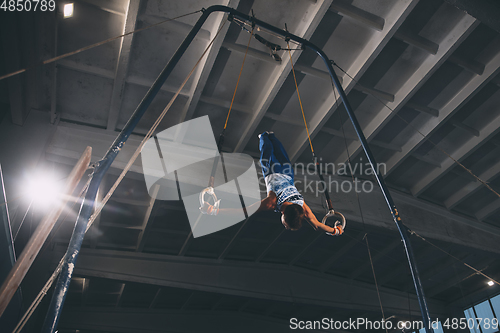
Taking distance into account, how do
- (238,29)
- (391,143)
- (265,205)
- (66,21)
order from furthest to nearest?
(391,143), (238,29), (66,21), (265,205)

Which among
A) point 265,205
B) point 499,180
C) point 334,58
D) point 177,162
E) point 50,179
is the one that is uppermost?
point 334,58

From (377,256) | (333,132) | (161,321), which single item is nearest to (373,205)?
(333,132)

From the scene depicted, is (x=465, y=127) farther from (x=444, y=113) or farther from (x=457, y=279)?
(x=457, y=279)

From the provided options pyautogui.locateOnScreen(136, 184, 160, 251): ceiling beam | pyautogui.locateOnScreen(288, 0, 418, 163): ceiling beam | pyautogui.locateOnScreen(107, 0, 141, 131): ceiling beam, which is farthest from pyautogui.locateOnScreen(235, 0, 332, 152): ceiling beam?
pyautogui.locateOnScreen(107, 0, 141, 131): ceiling beam

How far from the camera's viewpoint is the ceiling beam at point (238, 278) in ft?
35.2

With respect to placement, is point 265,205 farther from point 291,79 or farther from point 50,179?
point 50,179

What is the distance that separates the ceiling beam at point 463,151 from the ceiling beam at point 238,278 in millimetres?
5514

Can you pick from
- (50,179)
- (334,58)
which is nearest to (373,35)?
(334,58)

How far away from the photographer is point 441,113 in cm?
Result: 827

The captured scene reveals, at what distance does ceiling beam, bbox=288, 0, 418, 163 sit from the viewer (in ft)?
20.6

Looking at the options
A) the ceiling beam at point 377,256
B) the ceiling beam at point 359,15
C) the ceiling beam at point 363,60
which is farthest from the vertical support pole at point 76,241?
the ceiling beam at point 377,256

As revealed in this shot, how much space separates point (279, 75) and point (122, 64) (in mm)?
3438

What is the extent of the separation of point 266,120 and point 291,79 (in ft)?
4.31

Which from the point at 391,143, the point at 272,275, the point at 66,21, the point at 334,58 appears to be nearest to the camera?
the point at 66,21
